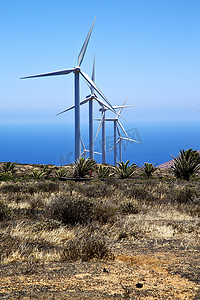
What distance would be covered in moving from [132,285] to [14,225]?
417cm

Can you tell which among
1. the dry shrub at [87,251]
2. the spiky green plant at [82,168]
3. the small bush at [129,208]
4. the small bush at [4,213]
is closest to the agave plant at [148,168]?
the spiky green plant at [82,168]

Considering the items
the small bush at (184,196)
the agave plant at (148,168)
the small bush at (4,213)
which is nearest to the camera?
the small bush at (4,213)

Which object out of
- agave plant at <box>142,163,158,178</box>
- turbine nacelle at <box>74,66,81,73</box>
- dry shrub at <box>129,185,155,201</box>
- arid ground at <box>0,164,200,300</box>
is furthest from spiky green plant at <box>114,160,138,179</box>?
turbine nacelle at <box>74,66,81,73</box>

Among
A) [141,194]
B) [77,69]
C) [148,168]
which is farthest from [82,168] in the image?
[77,69]

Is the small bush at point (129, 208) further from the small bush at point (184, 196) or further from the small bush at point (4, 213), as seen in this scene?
the small bush at point (4, 213)

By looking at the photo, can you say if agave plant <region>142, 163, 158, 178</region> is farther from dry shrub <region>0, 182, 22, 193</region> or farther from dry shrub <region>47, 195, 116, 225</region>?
dry shrub <region>47, 195, 116, 225</region>

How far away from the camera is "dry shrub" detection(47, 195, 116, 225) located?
8.48m

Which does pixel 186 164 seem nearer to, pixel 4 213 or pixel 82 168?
pixel 82 168

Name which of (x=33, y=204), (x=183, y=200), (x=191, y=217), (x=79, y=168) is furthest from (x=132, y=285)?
(x=79, y=168)

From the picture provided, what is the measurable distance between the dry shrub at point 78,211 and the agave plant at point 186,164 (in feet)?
43.2

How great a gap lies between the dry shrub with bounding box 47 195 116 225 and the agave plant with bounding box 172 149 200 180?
43.2ft

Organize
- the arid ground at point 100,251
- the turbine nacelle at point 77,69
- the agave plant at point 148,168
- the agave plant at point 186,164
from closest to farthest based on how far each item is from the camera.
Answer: the arid ground at point 100,251, the agave plant at point 186,164, the agave plant at point 148,168, the turbine nacelle at point 77,69

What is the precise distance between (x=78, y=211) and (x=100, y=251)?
9.98ft

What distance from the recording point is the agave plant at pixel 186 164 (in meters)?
20.9
